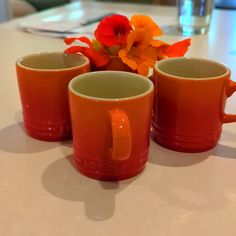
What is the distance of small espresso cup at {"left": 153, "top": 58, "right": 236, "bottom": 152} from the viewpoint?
1.73 ft

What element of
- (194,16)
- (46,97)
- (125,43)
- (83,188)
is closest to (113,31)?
(125,43)

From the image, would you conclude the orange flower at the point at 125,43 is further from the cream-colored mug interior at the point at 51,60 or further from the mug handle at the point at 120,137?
the mug handle at the point at 120,137

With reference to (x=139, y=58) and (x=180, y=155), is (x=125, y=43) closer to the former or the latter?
(x=139, y=58)

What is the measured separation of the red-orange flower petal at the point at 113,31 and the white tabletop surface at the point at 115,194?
6.0 inches

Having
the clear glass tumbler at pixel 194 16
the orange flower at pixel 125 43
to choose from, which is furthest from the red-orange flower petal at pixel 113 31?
the clear glass tumbler at pixel 194 16

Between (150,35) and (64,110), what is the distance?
16 cm

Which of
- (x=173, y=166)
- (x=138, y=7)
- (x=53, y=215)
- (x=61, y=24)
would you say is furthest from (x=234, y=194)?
(x=138, y=7)

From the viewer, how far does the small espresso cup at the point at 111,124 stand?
44cm

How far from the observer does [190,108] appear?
21.0 inches

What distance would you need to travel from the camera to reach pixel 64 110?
0.57m

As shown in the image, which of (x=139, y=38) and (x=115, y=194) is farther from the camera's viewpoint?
(x=139, y=38)

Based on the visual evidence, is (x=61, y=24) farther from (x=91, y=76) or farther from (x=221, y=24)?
(x=91, y=76)

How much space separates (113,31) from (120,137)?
0.22 metres

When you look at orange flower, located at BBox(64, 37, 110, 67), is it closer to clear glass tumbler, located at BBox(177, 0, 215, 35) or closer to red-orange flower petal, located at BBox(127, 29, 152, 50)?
red-orange flower petal, located at BBox(127, 29, 152, 50)
